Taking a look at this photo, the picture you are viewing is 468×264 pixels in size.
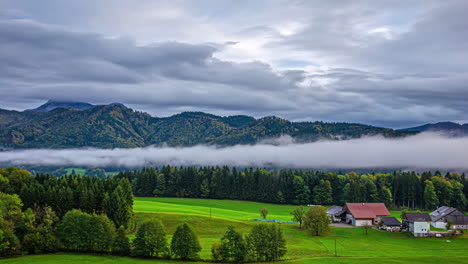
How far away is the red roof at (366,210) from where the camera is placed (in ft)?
358

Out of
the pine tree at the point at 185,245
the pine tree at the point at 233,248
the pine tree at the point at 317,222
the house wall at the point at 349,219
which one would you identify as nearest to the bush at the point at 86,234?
the pine tree at the point at 185,245

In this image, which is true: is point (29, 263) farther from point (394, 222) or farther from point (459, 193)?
point (459, 193)

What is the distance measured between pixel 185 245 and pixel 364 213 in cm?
6228

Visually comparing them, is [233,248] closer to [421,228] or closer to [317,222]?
[317,222]

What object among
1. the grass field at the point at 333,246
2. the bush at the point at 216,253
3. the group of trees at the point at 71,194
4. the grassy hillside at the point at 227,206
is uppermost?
the group of trees at the point at 71,194

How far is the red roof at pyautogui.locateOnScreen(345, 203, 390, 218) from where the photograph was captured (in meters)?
109

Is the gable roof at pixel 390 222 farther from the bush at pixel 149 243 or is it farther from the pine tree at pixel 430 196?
the bush at pixel 149 243

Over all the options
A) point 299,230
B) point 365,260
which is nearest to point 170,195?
point 299,230

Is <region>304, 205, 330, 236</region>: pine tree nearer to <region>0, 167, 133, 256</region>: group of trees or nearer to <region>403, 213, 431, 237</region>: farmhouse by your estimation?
<region>403, 213, 431, 237</region>: farmhouse

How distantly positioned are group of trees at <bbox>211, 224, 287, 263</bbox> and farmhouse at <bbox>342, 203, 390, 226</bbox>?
142 ft

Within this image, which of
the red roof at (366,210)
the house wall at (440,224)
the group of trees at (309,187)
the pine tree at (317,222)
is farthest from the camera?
the group of trees at (309,187)

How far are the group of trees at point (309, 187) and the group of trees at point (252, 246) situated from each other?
9043 cm

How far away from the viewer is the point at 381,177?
537ft

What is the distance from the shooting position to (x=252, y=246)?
71938 mm
